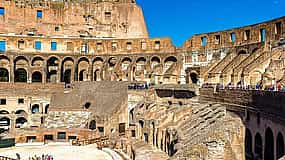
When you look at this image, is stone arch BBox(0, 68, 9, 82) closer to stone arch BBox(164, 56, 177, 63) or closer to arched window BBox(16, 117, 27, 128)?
arched window BBox(16, 117, 27, 128)

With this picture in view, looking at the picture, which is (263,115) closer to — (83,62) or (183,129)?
(183,129)

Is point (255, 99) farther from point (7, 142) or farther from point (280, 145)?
point (7, 142)

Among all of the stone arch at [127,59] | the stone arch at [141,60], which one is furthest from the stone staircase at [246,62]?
the stone arch at [127,59]

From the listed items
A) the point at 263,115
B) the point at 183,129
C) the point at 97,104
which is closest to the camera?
the point at 263,115

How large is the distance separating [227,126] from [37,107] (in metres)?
27.6

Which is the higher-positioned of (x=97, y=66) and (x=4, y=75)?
(x=97, y=66)

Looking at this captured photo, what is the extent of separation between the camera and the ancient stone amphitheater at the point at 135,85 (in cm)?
1894

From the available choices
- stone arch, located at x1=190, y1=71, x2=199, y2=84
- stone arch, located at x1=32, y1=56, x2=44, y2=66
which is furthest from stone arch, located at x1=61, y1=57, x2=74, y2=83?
stone arch, located at x1=190, y1=71, x2=199, y2=84

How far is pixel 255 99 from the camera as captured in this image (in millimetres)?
18922

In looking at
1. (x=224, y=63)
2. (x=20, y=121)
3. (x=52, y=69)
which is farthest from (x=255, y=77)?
(x=52, y=69)

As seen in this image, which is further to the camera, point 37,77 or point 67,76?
point 67,76

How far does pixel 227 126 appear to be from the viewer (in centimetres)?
1878

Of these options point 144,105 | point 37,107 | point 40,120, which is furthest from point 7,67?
point 144,105

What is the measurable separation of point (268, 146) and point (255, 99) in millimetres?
2803
